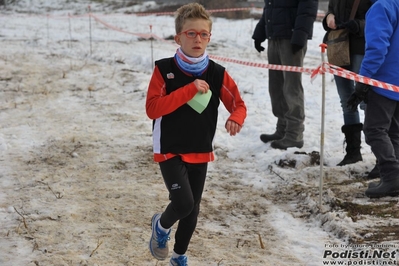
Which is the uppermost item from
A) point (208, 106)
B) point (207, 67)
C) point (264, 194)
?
point (207, 67)

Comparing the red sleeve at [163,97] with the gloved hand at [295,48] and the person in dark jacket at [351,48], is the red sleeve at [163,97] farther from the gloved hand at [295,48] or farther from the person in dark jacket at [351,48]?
the gloved hand at [295,48]

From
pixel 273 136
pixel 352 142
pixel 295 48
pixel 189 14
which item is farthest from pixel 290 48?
pixel 189 14

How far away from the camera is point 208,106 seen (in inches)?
142

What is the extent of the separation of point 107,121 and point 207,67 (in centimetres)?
472

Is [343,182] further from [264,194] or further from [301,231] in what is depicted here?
[301,231]

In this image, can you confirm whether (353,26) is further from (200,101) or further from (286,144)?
(200,101)

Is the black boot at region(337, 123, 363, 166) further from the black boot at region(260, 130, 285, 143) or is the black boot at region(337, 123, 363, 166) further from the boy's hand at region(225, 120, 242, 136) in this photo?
the boy's hand at region(225, 120, 242, 136)

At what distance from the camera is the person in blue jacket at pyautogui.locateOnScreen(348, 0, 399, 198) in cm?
475

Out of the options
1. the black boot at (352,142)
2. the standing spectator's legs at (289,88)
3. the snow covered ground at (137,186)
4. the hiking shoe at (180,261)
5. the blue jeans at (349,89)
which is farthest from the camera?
the standing spectator's legs at (289,88)

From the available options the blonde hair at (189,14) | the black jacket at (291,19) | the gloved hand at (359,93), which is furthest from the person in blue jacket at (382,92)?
the blonde hair at (189,14)

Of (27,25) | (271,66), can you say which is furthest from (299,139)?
(27,25)

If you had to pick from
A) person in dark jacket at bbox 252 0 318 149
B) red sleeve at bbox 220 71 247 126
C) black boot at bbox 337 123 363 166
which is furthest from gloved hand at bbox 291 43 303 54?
red sleeve at bbox 220 71 247 126

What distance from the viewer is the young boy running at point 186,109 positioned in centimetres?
351

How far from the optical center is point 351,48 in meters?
5.84
